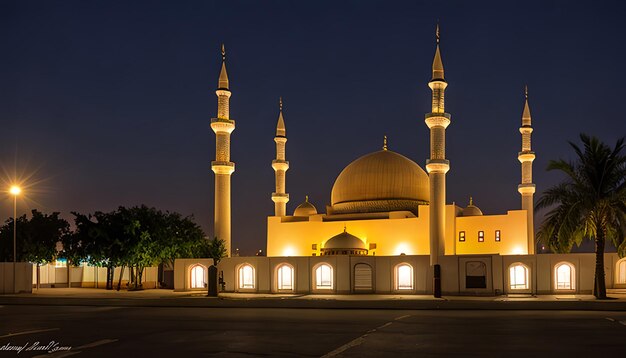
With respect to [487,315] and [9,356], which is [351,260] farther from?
[9,356]

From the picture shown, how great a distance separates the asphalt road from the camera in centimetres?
1284

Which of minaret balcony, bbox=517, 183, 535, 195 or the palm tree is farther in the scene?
minaret balcony, bbox=517, 183, 535, 195

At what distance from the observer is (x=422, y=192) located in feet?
171

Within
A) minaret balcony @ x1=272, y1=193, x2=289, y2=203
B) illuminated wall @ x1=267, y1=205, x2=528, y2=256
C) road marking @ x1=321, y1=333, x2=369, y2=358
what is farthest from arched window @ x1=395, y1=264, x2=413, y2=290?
road marking @ x1=321, y1=333, x2=369, y2=358

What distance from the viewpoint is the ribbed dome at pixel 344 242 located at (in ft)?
152

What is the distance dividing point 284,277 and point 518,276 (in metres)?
13.0

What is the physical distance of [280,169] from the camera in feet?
188

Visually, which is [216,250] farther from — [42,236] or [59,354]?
[59,354]

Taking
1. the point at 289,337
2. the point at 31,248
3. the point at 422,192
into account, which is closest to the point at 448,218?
the point at 422,192

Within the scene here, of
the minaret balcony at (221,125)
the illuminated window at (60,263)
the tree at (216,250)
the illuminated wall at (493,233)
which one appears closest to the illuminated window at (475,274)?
the illuminated wall at (493,233)

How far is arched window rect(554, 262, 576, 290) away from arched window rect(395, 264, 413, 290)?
24.9ft

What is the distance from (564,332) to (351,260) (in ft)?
75.2

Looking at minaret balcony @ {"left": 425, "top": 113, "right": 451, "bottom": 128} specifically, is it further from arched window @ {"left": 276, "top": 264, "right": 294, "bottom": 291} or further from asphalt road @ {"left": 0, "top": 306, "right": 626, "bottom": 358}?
asphalt road @ {"left": 0, "top": 306, "right": 626, "bottom": 358}

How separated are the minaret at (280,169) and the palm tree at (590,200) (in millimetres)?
28301
